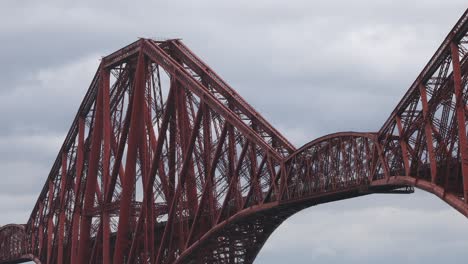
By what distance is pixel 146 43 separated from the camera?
100 metres

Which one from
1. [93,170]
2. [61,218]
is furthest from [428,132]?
[61,218]

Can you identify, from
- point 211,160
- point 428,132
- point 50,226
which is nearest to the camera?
point 428,132

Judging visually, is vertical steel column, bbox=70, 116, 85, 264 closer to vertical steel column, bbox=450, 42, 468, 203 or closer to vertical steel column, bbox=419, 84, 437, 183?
vertical steel column, bbox=419, 84, 437, 183

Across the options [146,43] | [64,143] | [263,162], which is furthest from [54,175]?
[263,162]

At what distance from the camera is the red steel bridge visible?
6103 cm

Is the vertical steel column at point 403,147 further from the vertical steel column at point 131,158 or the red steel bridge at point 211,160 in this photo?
the vertical steel column at point 131,158

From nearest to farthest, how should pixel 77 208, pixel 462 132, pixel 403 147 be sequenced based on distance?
pixel 462 132, pixel 403 147, pixel 77 208

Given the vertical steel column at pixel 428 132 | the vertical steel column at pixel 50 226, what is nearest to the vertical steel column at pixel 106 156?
the vertical steel column at pixel 50 226

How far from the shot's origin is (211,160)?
3649 inches

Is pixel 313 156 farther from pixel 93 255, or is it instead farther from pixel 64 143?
pixel 64 143

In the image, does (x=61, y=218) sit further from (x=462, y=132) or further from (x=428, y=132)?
(x=462, y=132)

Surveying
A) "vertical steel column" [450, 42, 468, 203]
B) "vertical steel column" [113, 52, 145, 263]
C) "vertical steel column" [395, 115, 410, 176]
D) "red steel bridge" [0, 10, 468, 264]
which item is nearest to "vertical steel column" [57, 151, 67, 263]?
"red steel bridge" [0, 10, 468, 264]

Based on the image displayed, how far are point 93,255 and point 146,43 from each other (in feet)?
79.1

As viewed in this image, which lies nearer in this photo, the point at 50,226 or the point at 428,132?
the point at 428,132
